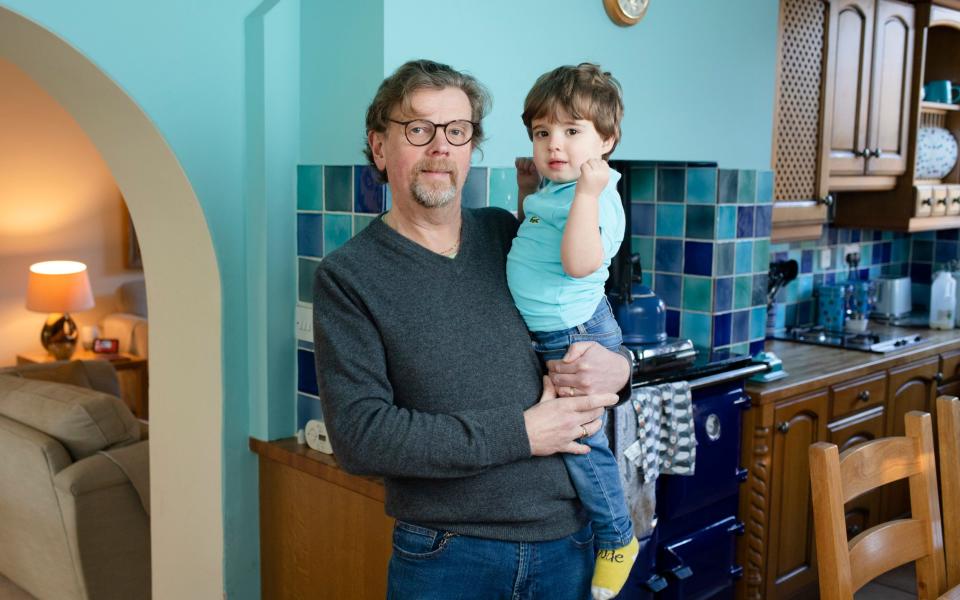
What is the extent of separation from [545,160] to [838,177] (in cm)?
244

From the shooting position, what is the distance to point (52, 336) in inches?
228

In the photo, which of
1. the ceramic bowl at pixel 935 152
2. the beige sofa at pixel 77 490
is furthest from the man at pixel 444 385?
the ceramic bowl at pixel 935 152

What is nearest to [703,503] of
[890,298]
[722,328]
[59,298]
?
[722,328]

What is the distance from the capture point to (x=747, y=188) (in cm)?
319

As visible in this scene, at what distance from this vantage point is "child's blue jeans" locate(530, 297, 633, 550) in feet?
5.71

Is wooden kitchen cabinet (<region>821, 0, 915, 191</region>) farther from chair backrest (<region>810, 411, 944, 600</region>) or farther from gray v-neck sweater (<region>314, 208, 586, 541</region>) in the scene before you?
gray v-neck sweater (<region>314, 208, 586, 541</region>)

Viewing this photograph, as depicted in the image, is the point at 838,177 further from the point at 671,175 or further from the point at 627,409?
the point at 627,409

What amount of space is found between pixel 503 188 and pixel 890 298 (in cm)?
289

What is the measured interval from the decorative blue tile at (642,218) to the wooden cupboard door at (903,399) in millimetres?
1153

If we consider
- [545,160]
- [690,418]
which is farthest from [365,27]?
[690,418]

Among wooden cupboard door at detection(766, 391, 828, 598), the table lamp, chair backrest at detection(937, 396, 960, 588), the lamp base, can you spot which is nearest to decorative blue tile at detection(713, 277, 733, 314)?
wooden cupboard door at detection(766, 391, 828, 598)

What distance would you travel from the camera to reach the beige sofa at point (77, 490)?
3215mm

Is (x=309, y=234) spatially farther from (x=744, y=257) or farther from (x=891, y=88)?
(x=891, y=88)

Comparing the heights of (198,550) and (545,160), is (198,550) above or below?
below
